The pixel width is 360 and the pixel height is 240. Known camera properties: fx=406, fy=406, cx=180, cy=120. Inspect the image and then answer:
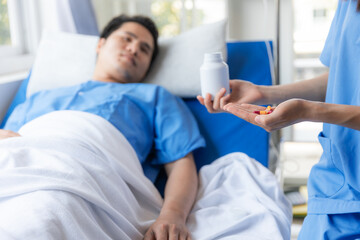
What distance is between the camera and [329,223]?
0.89 meters

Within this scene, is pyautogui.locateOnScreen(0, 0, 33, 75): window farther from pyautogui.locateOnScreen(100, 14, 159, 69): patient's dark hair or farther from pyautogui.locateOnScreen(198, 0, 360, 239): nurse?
pyautogui.locateOnScreen(198, 0, 360, 239): nurse

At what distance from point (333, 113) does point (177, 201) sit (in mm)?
623

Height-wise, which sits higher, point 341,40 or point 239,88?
point 341,40

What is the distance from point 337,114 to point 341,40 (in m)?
0.22

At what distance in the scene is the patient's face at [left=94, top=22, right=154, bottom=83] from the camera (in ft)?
5.53

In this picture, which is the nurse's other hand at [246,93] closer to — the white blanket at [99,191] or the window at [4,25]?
the white blanket at [99,191]

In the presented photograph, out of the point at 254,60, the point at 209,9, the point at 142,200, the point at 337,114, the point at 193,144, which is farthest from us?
the point at 209,9

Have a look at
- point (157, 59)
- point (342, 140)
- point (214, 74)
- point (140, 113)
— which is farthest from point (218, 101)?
point (157, 59)

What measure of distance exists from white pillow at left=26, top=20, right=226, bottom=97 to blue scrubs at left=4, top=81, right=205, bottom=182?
5.7 inches

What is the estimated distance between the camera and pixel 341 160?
2.97ft

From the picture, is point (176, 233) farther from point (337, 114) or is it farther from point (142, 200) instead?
point (337, 114)

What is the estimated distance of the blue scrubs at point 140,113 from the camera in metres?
1.48

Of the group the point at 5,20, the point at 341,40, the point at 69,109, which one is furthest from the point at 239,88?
the point at 5,20

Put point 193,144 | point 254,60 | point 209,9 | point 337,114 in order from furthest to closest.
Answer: point 209,9 → point 254,60 → point 193,144 → point 337,114
